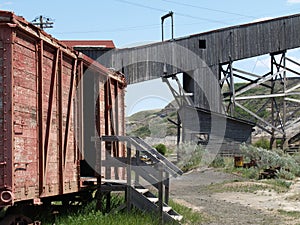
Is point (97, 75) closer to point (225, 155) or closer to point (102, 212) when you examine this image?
point (102, 212)

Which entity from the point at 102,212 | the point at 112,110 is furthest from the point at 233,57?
the point at 102,212

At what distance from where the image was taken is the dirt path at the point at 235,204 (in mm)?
13328

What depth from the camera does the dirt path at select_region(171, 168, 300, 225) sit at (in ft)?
43.7

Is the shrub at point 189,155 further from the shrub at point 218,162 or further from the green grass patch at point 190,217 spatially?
the green grass patch at point 190,217

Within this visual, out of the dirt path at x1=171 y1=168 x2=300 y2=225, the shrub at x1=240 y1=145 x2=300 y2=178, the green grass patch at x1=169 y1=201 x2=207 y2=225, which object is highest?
the shrub at x1=240 y1=145 x2=300 y2=178

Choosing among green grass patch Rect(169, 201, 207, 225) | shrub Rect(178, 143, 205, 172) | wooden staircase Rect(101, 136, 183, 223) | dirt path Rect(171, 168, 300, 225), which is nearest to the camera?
wooden staircase Rect(101, 136, 183, 223)

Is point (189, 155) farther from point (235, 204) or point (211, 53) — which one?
point (235, 204)

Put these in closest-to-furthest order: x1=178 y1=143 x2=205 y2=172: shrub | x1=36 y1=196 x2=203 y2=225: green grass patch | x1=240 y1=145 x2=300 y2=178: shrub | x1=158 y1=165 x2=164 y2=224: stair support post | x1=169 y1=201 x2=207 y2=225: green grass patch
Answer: x1=36 y1=196 x2=203 y2=225: green grass patch < x1=158 y1=165 x2=164 y2=224: stair support post < x1=169 y1=201 x2=207 y2=225: green grass patch < x1=240 y1=145 x2=300 y2=178: shrub < x1=178 y1=143 x2=205 y2=172: shrub

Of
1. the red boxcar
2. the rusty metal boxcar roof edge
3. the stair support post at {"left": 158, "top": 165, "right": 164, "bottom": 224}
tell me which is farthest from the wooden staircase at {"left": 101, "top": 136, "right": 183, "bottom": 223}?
the rusty metal boxcar roof edge

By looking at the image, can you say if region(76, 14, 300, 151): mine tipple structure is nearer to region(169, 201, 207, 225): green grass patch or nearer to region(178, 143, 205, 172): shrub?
region(178, 143, 205, 172): shrub

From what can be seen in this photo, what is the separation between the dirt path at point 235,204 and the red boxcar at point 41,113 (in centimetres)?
395

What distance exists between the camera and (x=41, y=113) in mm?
8930

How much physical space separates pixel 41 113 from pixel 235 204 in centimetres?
918

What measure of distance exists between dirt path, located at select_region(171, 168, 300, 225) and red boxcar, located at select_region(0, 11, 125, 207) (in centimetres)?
395
